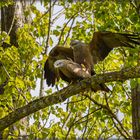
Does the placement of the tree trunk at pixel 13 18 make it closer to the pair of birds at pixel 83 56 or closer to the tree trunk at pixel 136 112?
the pair of birds at pixel 83 56

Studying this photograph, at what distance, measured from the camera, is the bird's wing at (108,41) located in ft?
18.7

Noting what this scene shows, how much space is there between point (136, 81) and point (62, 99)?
1.40m

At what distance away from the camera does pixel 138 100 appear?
21.7ft

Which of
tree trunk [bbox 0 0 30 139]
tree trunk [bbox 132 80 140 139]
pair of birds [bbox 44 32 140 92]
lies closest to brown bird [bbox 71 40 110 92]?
pair of birds [bbox 44 32 140 92]

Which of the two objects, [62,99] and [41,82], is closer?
[62,99]

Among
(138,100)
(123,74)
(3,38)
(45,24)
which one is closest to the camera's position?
(123,74)

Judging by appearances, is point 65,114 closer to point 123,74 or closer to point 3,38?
point 3,38

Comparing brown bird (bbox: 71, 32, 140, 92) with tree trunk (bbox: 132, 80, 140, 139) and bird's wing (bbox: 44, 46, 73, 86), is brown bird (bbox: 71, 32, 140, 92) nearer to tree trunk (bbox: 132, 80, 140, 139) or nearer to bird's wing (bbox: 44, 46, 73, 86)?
bird's wing (bbox: 44, 46, 73, 86)

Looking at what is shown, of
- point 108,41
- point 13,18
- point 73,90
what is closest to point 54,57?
point 108,41

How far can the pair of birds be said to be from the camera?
5668 millimetres

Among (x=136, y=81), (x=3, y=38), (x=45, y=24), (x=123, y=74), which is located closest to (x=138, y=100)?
(x=136, y=81)

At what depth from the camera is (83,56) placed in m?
6.31

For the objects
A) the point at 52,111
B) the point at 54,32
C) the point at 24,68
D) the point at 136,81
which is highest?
the point at 54,32

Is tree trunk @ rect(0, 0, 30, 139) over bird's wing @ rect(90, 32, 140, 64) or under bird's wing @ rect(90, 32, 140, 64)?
over
